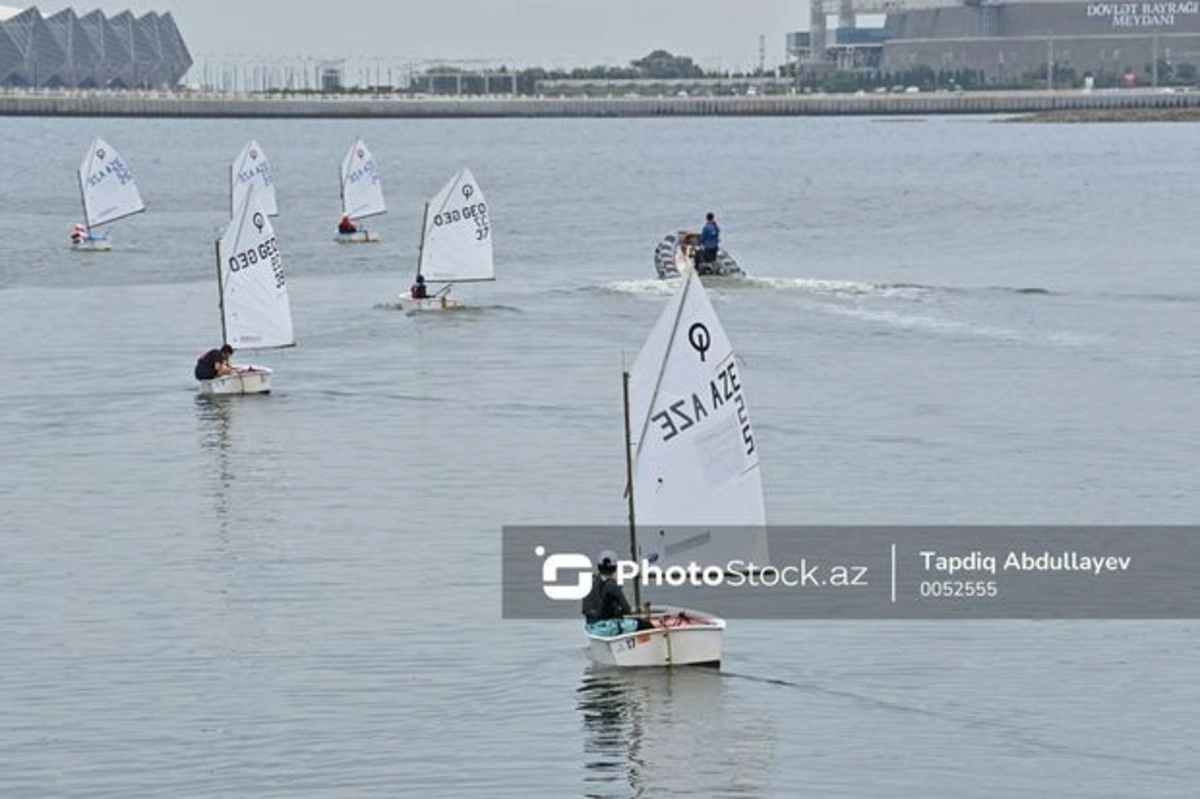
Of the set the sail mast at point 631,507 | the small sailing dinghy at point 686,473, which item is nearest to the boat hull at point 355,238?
the small sailing dinghy at point 686,473

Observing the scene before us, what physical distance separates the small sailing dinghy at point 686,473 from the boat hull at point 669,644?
1cm

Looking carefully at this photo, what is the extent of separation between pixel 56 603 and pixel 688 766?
41.3 feet

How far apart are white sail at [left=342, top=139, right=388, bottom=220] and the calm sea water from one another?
739 inches

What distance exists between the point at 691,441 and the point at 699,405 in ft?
1.67

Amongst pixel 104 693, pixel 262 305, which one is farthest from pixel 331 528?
pixel 262 305

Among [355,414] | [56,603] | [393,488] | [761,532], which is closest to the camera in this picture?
[761,532]

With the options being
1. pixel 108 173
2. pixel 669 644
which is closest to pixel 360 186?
pixel 108 173

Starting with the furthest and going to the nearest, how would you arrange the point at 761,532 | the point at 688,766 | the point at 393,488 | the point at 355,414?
the point at 355,414 < the point at 393,488 < the point at 761,532 < the point at 688,766

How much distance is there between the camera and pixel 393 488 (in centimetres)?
5097

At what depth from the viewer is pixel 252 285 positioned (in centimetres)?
6712

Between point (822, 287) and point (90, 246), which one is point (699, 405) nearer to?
point (822, 287)

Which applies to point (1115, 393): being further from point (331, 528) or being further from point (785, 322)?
point (331, 528)

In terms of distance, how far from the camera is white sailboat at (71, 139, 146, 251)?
112375 mm

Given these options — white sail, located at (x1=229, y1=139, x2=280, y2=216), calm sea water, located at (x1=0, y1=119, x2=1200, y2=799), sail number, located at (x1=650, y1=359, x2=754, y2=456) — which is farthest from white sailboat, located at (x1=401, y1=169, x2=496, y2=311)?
sail number, located at (x1=650, y1=359, x2=754, y2=456)
